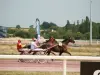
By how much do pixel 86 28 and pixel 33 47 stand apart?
1761 inches

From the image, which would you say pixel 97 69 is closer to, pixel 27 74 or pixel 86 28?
pixel 27 74

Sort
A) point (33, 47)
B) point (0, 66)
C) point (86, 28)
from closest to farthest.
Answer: point (0, 66), point (33, 47), point (86, 28)

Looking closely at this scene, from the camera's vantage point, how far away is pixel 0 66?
10.4 meters

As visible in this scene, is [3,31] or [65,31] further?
[65,31]

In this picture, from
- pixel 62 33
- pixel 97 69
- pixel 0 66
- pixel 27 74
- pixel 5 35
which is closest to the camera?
pixel 97 69

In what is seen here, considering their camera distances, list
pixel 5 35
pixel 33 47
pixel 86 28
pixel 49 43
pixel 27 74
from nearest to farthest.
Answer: pixel 27 74 → pixel 33 47 → pixel 49 43 → pixel 5 35 → pixel 86 28

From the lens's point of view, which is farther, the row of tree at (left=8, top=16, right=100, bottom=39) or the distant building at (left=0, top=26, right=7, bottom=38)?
the row of tree at (left=8, top=16, right=100, bottom=39)

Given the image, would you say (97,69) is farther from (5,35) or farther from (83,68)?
(5,35)

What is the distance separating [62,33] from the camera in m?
58.5

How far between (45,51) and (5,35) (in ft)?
108

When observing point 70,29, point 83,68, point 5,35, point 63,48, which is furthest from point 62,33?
point 83,68

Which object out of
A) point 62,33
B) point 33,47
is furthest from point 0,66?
point 62,33

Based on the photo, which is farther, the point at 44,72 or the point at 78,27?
the point at 78,27

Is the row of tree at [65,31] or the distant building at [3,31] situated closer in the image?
the distant building at [3,31]
